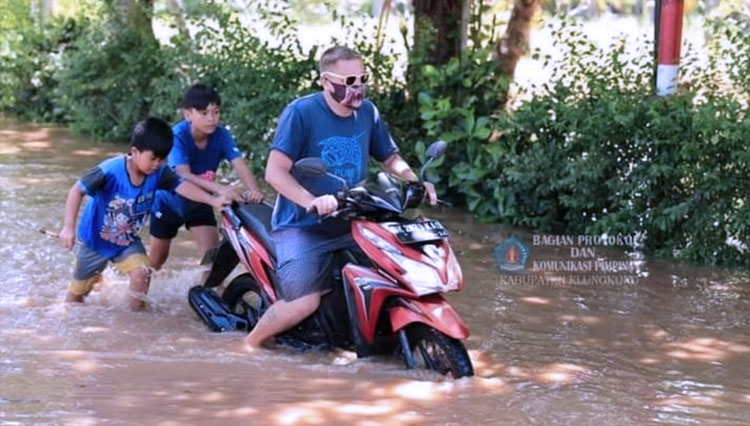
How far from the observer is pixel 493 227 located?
34.1ft

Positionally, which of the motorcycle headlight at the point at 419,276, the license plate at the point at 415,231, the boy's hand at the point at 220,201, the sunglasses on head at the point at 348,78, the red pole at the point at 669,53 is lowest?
the motorcycle headlight at the point at 419,276

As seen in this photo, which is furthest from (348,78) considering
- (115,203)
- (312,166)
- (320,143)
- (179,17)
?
(179,17)

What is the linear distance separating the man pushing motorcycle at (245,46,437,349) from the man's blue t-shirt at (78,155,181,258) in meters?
1.07

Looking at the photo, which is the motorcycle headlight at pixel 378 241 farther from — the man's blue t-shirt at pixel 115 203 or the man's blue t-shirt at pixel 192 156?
the man's blue t-shirt at pixel 192 156

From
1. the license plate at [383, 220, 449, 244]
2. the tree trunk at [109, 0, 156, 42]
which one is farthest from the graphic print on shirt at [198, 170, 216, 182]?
the tree trunk at [109, 0, 156, 42]

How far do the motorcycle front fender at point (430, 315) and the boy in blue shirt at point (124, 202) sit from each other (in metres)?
1.60

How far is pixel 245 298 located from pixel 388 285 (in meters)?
1.73

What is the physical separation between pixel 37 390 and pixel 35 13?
14.2 m

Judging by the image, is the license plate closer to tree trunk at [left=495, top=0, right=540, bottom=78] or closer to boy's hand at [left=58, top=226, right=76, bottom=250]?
boy's hand at [left=58, top=226, right=76, bottom=250]

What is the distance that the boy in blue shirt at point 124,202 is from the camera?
6.79 m

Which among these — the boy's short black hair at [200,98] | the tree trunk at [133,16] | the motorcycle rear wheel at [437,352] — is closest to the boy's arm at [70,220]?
the boy's short black hair at [200,98]

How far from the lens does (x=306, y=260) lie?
6148mm

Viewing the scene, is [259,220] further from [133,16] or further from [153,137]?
[133,16]

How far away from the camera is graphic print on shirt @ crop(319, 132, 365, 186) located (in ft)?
20.1
